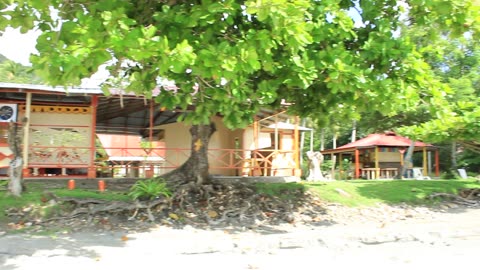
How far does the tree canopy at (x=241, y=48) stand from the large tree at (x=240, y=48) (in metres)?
0.02

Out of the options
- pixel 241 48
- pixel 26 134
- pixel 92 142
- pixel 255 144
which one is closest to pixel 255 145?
pixel 255 144

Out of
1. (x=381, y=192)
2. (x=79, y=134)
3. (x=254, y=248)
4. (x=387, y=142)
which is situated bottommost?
(x=254, y=248)

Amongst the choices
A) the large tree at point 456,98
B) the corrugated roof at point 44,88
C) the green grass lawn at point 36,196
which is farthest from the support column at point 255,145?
the green grass lawn at point 36,196

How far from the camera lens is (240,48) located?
627cm

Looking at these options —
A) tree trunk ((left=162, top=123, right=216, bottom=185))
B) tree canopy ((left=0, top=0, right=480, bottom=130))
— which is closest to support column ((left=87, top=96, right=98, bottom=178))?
tree trunk ((left=162, top=123, right=216, bottom=185))

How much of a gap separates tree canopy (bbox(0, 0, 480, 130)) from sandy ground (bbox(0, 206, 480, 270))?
2213mm

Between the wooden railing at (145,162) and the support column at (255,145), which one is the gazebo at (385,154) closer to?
the wooden railing at (145,162)

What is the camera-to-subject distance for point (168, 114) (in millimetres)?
17953

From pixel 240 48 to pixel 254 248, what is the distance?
3.30m

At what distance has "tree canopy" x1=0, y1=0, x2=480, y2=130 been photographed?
5699mm

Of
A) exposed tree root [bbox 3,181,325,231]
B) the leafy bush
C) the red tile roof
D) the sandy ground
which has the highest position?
the red tile roof

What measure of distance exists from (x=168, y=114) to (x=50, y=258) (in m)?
11.7

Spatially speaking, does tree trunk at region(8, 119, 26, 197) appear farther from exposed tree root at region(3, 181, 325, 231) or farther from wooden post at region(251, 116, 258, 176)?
wooden post at region(251, 116, 258, 176)

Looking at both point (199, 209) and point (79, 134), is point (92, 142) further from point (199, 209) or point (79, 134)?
point (199, 209)
